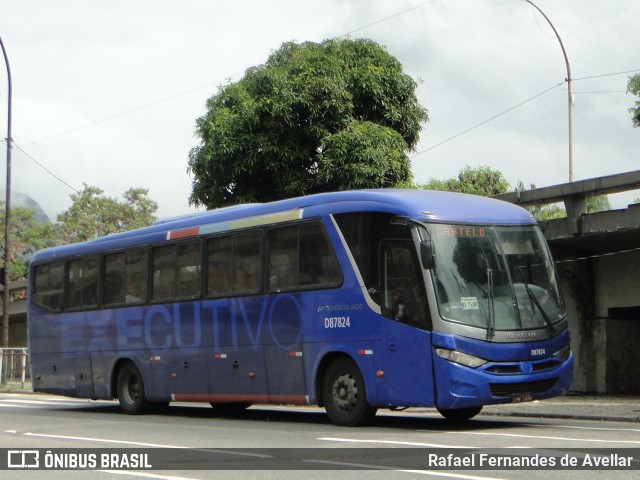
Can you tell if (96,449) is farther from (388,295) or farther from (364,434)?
(388,295)

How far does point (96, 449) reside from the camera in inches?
500

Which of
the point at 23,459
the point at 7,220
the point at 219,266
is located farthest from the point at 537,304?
the point at 7,220

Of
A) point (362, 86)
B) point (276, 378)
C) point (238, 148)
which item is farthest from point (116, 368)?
point (362, 86)

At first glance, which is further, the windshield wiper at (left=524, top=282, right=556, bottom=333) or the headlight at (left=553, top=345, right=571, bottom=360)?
the headlight at (left=553, top=345, right=571, bottom=360)

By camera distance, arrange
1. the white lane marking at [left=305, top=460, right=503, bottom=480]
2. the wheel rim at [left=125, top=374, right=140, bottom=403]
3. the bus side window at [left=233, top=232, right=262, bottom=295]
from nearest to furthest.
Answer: the white lane marking at [left=305, top=460, right=503, bottom=480] < the bus side window at [left=233, top=232, right=262, bottom=295] < the wheel rim at [left=125, top=374, right=140, bottom=403]

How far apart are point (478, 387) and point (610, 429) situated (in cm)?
180

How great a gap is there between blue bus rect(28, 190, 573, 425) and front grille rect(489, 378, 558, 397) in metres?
0.02

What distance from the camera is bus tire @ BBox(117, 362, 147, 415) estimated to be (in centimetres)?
2092

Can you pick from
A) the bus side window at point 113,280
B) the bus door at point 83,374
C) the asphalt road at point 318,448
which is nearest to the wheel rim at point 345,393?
the asphalt road at point 318,448

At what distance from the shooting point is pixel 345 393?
51.7 ft

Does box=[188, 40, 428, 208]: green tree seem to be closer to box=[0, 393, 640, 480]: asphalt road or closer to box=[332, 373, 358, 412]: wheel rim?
box=[0, 393, 640, 480]: asphalt road

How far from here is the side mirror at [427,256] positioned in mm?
14273

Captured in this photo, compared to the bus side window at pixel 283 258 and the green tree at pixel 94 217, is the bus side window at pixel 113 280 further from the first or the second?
the green tree at pixel 94 217

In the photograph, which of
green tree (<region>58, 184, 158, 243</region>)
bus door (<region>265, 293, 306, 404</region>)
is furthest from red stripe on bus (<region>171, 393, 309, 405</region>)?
green tree (<region>58, 184, 158, 243</region>)
